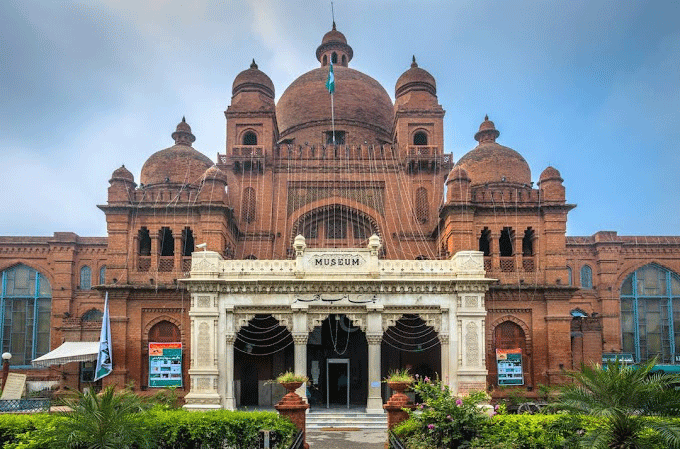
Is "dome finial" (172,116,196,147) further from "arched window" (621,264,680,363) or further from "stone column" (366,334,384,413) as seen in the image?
"arched window" (621,264,680,363)

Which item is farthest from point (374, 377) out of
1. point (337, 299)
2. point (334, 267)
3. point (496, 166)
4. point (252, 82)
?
point (252, 82)

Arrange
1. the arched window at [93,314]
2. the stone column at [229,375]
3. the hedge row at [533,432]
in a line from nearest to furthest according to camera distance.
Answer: the hedge row at [533,432] < the stone column at [229,375] < the arched window at [93,314]

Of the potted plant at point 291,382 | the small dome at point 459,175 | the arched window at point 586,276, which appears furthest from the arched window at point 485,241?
the potted plant at point 291,382

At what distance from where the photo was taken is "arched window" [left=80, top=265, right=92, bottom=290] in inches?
1556

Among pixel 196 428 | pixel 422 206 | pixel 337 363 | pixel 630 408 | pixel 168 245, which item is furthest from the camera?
pixel 422 206

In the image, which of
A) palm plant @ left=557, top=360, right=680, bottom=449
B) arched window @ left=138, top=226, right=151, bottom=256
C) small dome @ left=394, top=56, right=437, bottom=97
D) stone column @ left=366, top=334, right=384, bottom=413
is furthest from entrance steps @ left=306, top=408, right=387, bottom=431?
small dome @ left=394, top=56, right=437, bottom=97

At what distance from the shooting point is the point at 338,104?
3781 centimetres

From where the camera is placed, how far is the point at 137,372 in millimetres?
27031

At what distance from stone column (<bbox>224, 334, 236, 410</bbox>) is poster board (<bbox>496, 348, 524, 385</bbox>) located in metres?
11.0

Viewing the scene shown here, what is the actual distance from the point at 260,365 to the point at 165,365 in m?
4.13

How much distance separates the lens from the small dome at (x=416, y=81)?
34.0 m

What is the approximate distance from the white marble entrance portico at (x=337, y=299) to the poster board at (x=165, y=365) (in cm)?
308

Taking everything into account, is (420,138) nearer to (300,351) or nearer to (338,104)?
(338,104)

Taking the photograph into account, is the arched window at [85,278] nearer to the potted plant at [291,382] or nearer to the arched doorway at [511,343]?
the potted plant at [291,382]
